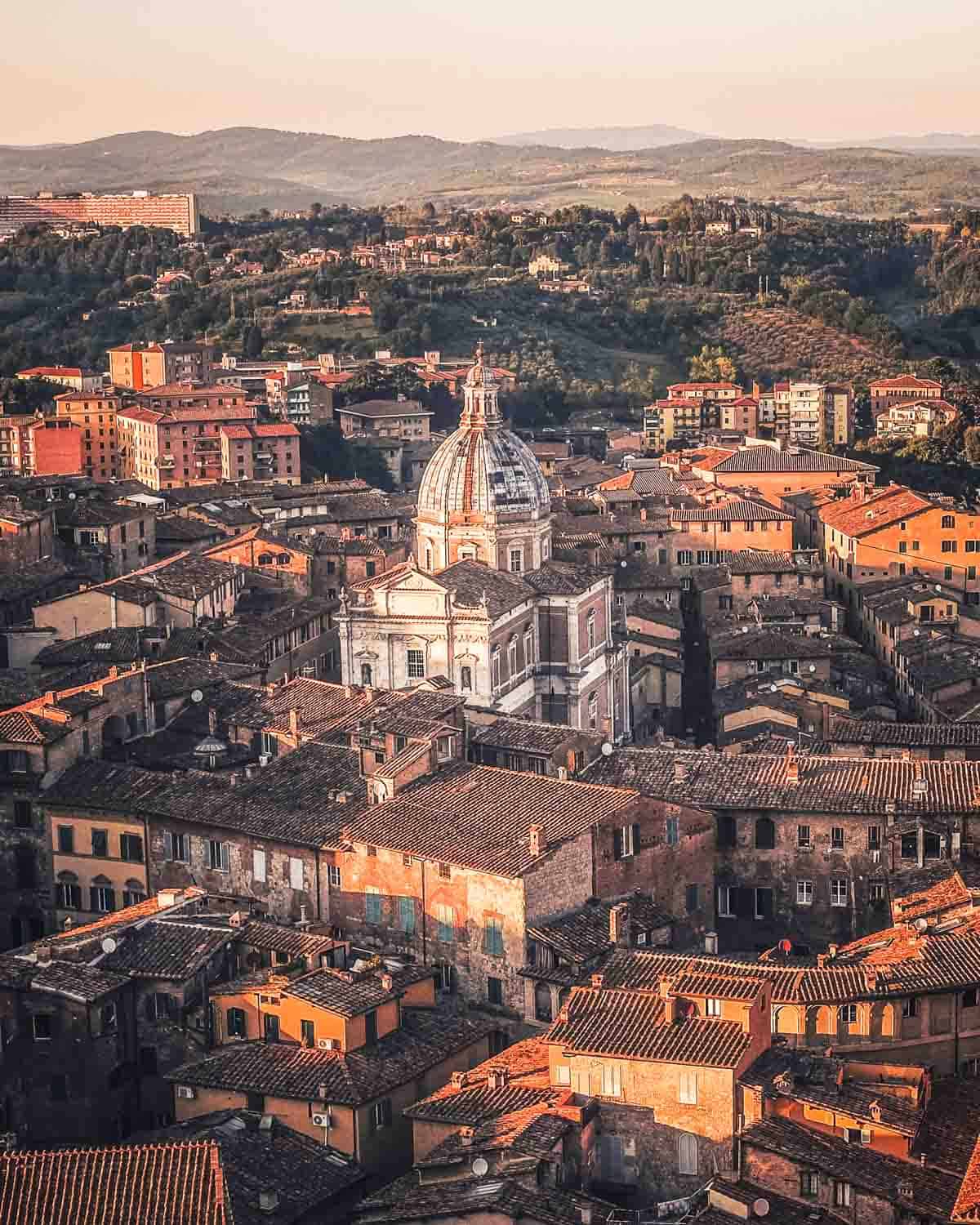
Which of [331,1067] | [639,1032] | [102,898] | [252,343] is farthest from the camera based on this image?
[252,343]

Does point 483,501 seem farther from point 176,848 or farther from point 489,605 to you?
point 176,848

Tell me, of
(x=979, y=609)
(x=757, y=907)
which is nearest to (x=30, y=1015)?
(x=757, y=907)

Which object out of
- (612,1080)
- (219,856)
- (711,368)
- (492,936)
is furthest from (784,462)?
(612,1080)

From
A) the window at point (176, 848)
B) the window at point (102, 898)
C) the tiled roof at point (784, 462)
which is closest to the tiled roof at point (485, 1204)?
the window at point (176, 848)

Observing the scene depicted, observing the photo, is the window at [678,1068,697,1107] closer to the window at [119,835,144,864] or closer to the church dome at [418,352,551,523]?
the window at [119,835,144,864]

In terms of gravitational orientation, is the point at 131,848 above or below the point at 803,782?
below

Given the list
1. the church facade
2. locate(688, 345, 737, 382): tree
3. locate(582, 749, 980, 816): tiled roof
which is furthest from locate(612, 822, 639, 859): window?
locate(688, 345, 737, 382): tree
